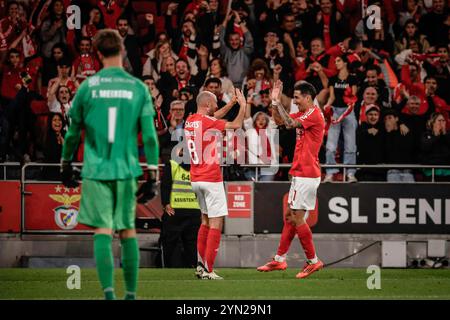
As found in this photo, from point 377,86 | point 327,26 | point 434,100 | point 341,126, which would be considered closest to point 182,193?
point 341,126

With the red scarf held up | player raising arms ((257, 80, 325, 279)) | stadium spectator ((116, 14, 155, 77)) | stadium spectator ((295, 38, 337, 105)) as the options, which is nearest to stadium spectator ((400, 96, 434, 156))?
stadium spectator ((295, 38, 337, 105))

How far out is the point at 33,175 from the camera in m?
16.9

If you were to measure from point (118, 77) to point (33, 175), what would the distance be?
8.57 meters

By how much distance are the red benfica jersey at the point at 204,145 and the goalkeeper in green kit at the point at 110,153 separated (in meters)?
3.83

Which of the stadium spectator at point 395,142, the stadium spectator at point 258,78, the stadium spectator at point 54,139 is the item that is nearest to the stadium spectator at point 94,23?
the stadium spectator at point 54,139

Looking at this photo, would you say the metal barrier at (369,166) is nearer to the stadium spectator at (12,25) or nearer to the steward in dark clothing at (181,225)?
the steward in dark clothing at (181,225)

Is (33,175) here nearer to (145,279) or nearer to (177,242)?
(177,242)

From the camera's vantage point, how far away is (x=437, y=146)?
1714 cm

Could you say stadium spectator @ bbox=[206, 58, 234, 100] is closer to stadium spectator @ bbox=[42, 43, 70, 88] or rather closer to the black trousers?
stadium spectator @ bbox=[42, 43, 70, 88]

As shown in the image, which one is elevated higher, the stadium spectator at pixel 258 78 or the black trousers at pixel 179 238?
the stadium spectator at pixel 258 78

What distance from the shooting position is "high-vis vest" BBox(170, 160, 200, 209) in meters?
15.6

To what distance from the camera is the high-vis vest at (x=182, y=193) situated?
15.6 meters

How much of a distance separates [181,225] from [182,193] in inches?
21.5
